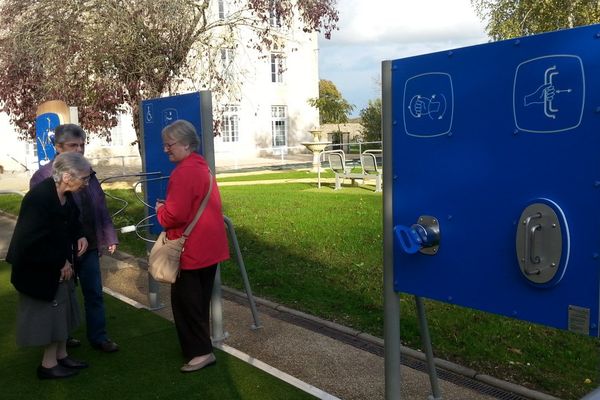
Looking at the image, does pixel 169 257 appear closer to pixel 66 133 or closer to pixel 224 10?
pixel 66 133

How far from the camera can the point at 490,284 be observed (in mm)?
2438

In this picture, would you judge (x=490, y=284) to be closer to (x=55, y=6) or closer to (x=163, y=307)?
(x=163, y=307)

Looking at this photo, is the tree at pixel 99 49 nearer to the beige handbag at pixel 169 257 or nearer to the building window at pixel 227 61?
the building window at pixel 227 61

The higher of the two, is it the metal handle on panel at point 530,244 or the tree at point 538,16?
the tree at point 538,16

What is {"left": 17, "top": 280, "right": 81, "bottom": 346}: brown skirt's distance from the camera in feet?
12.4

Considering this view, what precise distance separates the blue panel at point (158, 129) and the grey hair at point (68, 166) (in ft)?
3.78

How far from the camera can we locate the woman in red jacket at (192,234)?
12.6 ft

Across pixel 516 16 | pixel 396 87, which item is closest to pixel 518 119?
pixel 396 87

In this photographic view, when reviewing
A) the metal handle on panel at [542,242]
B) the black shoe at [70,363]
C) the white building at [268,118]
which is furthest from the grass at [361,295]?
the white building at [268,118]

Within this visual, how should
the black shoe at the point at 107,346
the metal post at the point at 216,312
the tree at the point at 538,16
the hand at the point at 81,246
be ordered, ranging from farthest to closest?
the tree at the point at 538,16
the metal post at the point at 216,312
the black shoe at the point at 107,346
the hand at the point at 81,246

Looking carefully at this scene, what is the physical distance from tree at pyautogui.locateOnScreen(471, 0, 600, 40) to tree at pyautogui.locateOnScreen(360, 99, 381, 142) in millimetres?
17412

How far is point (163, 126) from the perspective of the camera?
16.9 ft

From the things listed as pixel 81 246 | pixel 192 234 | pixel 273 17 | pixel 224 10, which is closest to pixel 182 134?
pixel 192 234

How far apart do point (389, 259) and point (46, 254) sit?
221 cm
